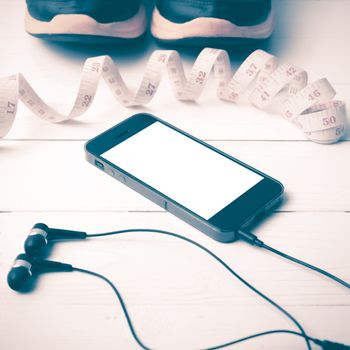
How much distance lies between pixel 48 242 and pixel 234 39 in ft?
1.83

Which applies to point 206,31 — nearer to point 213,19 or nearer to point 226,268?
point 213,19

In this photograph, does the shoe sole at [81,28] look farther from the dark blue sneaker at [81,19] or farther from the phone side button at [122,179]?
the phone side button at [122,179]

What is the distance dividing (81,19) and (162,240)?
19.7 inches

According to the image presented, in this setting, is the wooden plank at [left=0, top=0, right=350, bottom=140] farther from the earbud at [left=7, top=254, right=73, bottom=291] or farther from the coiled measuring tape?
the earbud at [left=7, top=254, right=73, bottom=291]

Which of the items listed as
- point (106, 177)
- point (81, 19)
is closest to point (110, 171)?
point (106, 177)

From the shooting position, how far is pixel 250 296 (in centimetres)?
62

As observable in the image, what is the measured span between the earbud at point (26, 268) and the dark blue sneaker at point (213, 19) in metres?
0.55

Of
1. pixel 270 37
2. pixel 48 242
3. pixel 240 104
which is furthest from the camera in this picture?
pixel 270 37

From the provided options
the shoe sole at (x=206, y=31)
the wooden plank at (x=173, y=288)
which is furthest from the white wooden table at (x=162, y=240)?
the shoe sole at (x=206, y=31)

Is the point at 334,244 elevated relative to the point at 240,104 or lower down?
lower down

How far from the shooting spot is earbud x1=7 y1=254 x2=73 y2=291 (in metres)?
0.60

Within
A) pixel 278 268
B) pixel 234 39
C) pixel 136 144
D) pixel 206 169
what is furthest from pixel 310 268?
pixel 234 39

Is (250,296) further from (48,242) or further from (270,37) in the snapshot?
(270,37)

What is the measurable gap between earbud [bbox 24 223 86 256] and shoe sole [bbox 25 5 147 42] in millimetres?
459
